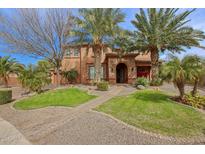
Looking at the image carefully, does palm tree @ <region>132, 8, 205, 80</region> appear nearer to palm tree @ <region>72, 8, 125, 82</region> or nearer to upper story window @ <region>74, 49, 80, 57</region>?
palm tree @ <region>72, 8, 125, 82</region>

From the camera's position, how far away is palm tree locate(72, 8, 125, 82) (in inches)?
726

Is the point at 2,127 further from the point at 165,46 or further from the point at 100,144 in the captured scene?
the point at 165,46

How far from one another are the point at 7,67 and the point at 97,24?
556 inches

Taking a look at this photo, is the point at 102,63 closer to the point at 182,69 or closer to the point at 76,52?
the point at 76,52

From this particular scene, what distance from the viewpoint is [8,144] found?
238 inches

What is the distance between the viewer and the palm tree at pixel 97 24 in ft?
60.5

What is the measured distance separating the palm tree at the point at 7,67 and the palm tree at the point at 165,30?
636 inches

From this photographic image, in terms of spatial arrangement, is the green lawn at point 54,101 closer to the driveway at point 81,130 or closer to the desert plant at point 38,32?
the driveway at point 81,130

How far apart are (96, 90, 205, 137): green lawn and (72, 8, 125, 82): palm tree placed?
387 inches

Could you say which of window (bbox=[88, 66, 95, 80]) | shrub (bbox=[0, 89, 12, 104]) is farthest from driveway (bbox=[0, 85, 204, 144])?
window (bbox=[88, 66, 95, 80])

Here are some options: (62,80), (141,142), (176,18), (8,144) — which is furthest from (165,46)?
(8,144)

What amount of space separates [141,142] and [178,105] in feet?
16.1

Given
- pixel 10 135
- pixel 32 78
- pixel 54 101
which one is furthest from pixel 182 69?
pixel 32 78

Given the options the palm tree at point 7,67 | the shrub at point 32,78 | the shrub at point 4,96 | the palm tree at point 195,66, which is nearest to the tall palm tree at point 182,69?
the palm tree at point 195,66
